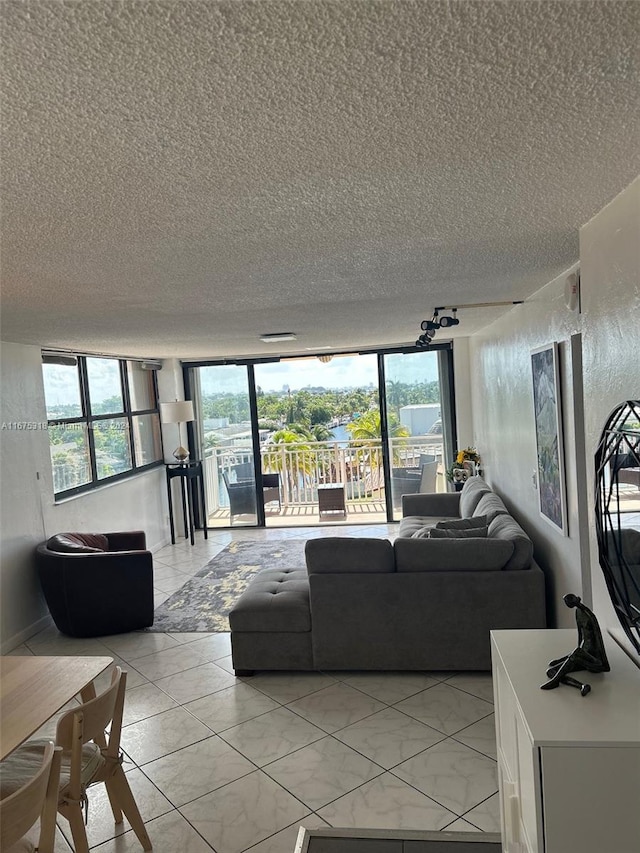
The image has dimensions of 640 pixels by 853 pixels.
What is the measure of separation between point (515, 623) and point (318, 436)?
508 cm

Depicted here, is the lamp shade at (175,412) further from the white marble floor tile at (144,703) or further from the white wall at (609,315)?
the white wall at (609,315)

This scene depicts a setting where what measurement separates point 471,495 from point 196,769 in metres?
3.37

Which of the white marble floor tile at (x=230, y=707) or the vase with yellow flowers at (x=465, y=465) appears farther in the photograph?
the vase with yellow flowers at (x=465, y=465)

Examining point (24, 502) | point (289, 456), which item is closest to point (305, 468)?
point (289, 456)

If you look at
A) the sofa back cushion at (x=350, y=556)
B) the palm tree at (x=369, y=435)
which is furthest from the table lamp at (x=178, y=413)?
the sofa back cushion at (x=350, y=556)

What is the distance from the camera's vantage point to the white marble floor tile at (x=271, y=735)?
2.96m

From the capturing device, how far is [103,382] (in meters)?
6.48

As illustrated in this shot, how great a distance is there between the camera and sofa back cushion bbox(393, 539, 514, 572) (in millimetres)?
3596

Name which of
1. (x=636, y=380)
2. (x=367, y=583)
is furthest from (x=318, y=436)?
(x=636, y=380)

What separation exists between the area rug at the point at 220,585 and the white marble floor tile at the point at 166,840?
81.8 inches

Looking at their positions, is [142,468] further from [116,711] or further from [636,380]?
[636,380]

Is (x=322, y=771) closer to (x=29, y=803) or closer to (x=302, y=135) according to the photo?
(x=29, y=803)

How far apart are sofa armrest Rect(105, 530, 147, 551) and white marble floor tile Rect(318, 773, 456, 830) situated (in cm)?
347

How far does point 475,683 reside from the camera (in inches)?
139
